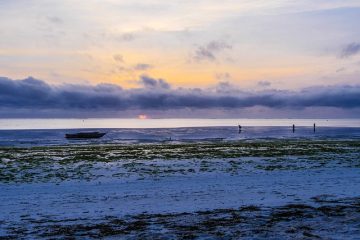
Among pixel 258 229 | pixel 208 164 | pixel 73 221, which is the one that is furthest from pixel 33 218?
pixel 208 164

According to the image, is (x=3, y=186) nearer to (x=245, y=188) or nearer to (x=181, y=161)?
(x=245, y=188)

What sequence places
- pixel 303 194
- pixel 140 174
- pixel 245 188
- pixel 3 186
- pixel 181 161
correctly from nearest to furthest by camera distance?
1. pixel 303 194
2. pixel 245 188
3. pixel 3 186
4. pixel 140 174
5. pixel 181 161

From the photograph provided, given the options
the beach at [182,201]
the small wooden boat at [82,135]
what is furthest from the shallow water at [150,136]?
the beach at [182,201]

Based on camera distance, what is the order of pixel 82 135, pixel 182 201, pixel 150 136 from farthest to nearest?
pixel 150 136
pixel 82 135
pixel 182 201

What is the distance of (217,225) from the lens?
1078cm

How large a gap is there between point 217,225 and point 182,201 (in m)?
3.72

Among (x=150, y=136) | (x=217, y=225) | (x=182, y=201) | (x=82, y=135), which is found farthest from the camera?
(x=150, y=136)

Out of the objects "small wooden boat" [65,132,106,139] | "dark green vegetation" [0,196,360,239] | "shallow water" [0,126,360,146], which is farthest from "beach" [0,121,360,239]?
"small wooden boat" [65,132,106,139]

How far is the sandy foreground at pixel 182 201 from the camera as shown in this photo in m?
10.3

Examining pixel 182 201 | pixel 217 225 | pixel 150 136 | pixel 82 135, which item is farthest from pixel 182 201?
pixel 150 136

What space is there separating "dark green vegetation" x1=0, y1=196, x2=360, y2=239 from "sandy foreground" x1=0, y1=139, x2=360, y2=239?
25mm

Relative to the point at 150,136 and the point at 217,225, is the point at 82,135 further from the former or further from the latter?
the point at 217,225

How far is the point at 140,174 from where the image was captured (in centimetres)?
2203

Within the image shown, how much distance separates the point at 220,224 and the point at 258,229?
1.11 m
